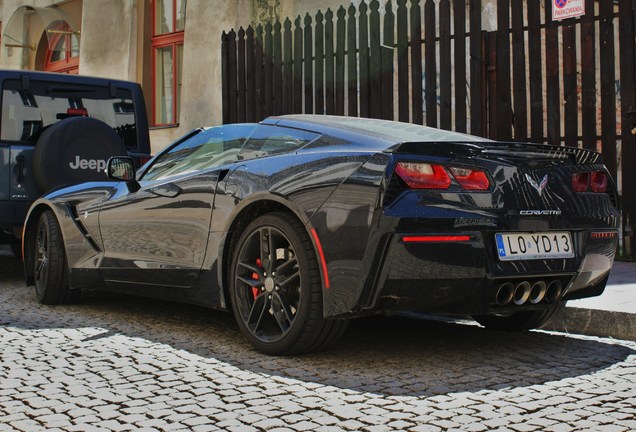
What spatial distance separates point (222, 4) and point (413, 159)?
10613 mm

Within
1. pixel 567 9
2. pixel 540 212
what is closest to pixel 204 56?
pixel 567 9

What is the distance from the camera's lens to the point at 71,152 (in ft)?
26.9

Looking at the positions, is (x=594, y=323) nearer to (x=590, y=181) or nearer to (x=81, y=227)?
(x=590, y=181)

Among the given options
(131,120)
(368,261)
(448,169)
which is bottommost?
(368,261)

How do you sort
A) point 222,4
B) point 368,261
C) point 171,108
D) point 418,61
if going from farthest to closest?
1. point 171,108
2. point 222,4
3. point 418,61
4. point 368,261

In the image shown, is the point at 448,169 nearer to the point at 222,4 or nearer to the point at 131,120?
the point at 131,120

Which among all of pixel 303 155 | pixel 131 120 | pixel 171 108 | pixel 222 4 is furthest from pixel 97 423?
pixel 171 108

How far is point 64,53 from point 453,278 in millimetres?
16659

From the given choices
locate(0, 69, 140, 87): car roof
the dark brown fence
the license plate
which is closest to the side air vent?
locate(0, 69, 140, 87): car roof

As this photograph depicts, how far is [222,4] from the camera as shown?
14.4 meters

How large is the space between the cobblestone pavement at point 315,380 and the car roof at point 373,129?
1.17 meters

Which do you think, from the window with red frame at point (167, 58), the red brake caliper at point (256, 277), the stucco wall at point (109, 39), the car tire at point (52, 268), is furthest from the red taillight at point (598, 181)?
the stucco wall at point (109, 39)

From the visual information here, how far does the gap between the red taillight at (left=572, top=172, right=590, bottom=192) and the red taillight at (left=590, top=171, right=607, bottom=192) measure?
0.16 feet

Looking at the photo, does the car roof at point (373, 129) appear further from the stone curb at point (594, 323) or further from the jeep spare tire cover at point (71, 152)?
the jeep spare tire cover at point (71, 152)
